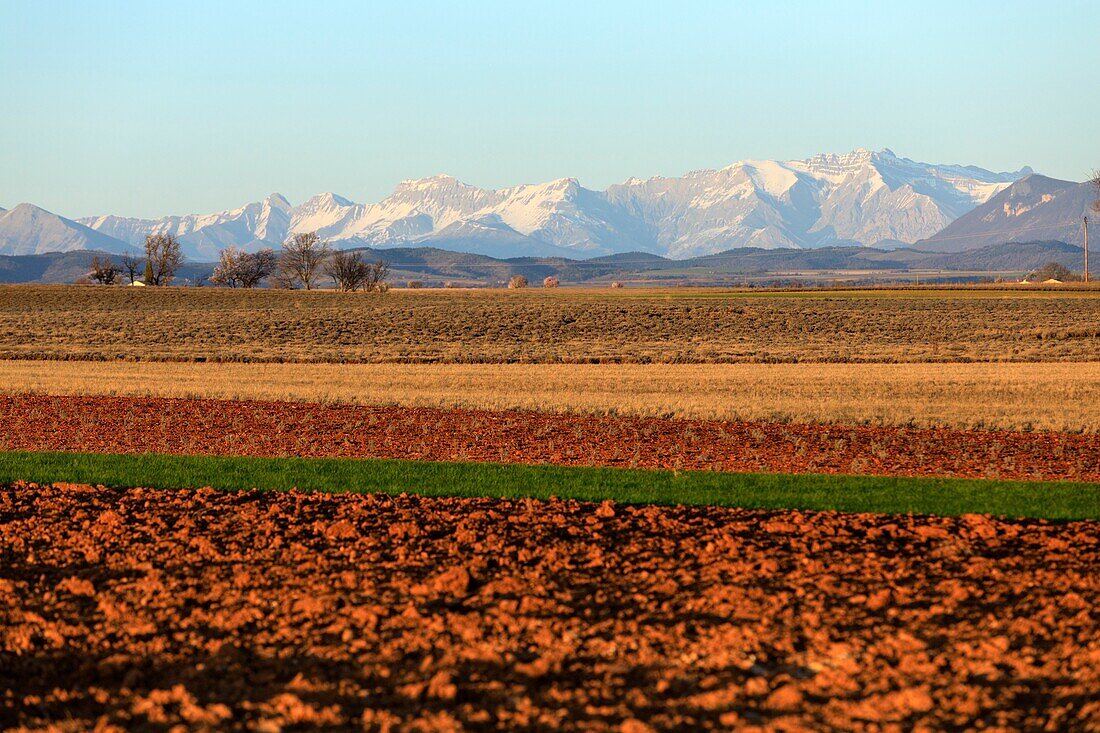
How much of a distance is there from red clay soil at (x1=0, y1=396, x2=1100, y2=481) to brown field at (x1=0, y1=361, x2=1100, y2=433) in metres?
1.73

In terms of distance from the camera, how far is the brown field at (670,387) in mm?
28641

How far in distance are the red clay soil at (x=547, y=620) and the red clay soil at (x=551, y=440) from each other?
5563 millimetres

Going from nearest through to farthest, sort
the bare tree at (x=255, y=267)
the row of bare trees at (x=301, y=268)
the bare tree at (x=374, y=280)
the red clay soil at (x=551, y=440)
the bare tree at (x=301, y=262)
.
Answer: the red clay soil at (x=551, y=440) → the bare tree at (x=374, y=280) → the row of bare trees at (x=301, y=268) → the bare tree at (x=301, y=262) → the bare tree at (x=255, y=267)

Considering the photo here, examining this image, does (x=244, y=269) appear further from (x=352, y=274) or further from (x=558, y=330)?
(x=558, y=330)

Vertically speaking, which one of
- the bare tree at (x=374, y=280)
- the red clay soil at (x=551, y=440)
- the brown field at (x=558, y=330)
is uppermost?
the bare tree at (x=374, y=280)

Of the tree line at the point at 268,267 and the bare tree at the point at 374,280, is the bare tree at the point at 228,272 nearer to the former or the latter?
the tree line at the point at 268,267

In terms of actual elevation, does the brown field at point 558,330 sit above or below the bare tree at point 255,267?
below

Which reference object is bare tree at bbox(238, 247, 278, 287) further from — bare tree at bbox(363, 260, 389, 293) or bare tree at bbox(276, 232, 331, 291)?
bare tree at bbox(363, 260, 389, 293)

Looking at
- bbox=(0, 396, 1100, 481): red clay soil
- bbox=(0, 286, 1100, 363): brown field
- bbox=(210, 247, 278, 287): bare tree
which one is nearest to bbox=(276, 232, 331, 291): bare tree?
bbox=(210, 247, 278, 287): bare tree

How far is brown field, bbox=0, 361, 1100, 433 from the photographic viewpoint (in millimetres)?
28641

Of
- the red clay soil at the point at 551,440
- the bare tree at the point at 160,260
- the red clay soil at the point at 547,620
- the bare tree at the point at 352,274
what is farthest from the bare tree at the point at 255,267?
the red clay soil at the point at 547,620

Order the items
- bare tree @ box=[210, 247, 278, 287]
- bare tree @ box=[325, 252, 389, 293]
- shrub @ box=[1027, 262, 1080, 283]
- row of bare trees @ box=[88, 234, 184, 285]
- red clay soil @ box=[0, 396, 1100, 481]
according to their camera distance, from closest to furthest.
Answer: red clay soil @ box=[0, 396, 1100, 481] → bare tree @ box=[325, 252, 389, 293] → row of bare trees @ box=[88, 234, 184, 285] → bare tree @ box=[210, 247, 278, 287] → shrub @ box=[1027, 262, 1080, 283]

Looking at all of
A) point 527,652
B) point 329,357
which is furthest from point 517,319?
point 527,652

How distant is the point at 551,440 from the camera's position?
24.1m
